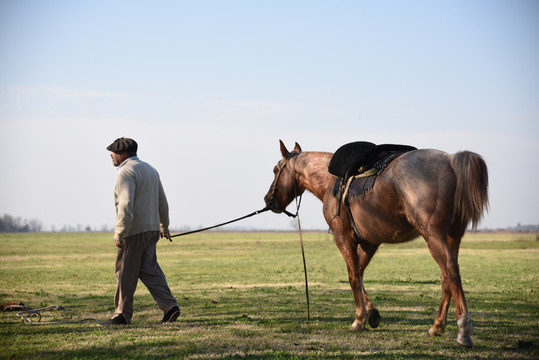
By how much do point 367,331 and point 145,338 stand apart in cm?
320

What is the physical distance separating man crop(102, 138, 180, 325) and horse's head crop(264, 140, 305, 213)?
6.69 ft

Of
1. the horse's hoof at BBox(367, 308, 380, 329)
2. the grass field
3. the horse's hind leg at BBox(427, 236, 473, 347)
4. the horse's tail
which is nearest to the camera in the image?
the horse's hind leg at BBox(427, 236, 473, 347)

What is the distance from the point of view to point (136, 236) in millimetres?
10352

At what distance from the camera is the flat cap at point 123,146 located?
10.7 m

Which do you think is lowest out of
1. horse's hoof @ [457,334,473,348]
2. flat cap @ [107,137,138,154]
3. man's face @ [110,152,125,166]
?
horse's hoof @ [457,334,473,348]

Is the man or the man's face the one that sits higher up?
the man's face

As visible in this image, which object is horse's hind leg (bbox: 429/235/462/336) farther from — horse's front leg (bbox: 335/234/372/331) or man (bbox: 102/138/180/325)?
man (bbox: 102/138/180/325)

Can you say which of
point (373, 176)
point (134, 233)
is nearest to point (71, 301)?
point (134, 233)

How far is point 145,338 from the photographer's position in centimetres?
866

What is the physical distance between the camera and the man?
10.2m

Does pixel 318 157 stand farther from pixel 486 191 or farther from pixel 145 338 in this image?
pixel 145 338

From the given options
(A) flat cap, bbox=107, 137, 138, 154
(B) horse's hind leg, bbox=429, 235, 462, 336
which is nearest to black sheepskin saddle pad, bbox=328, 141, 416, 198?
(B) horse's hind leg, bbox=429, 235, 462, 336

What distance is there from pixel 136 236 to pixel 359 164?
3.85 meters

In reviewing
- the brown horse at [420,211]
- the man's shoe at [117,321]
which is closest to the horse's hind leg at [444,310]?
the brown horse at [420,211]
